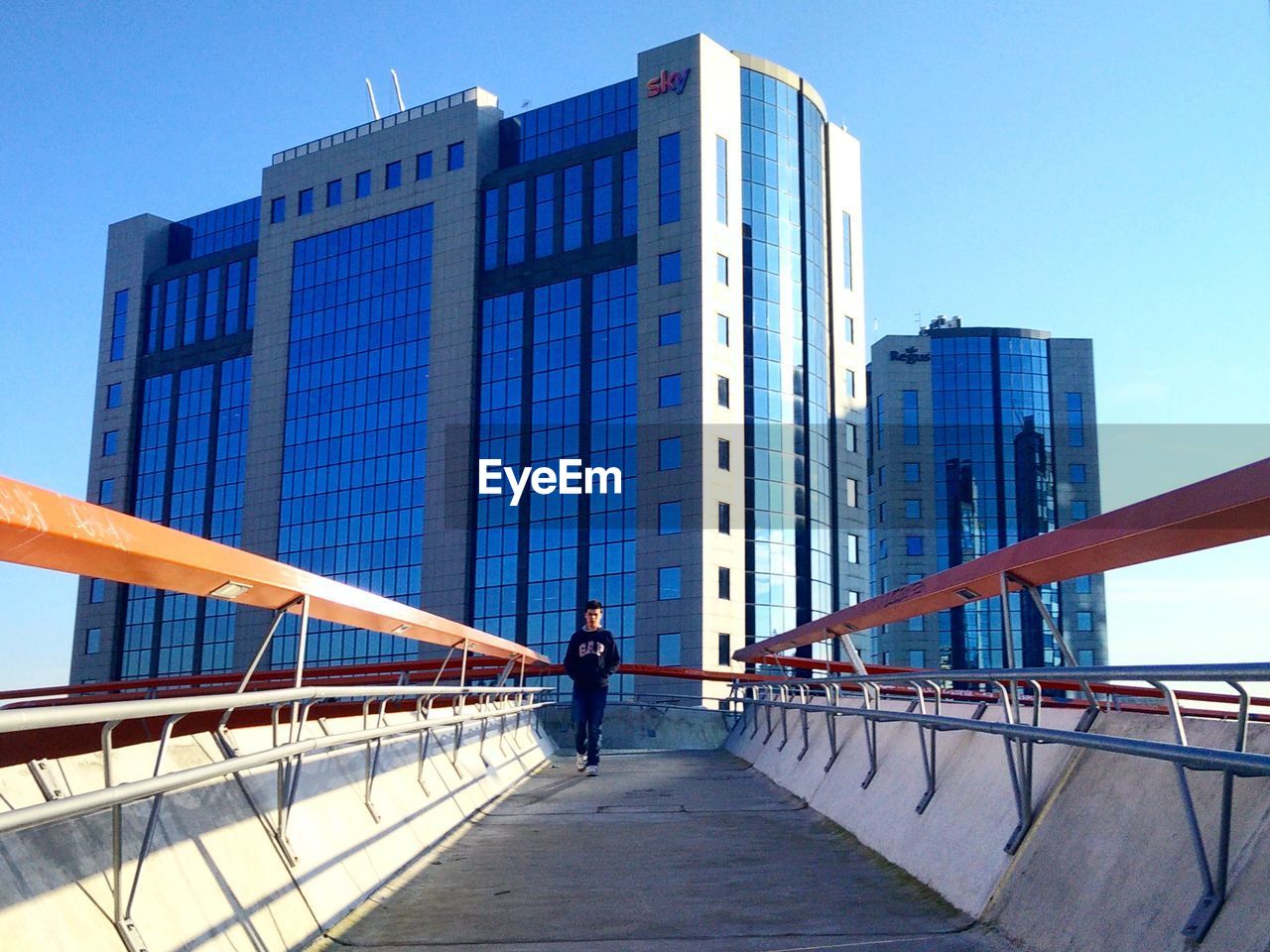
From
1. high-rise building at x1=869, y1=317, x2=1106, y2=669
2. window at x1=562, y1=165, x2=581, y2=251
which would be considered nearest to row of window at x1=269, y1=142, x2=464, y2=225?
window at x1=562, y1=165, x2=581, y2=251

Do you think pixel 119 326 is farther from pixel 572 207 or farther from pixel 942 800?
pixel 942 800

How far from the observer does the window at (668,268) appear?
2606 inches

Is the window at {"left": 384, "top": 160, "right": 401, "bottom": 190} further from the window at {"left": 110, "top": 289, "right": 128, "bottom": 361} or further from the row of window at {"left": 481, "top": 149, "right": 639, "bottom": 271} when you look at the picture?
the window at {"left": 110, "top": 289, "right": 128, "bottom": 361}

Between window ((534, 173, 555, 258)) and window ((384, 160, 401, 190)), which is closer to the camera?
window ((534, 173, 555, 258))

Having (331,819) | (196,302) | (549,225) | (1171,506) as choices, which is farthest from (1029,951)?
(196,302)

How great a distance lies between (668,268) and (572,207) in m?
8.47

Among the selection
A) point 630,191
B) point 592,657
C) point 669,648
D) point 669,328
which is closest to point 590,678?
point 592,657

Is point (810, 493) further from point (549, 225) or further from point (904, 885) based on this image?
point (904, 885)

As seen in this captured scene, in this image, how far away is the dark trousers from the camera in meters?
15.0

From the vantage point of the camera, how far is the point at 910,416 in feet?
354

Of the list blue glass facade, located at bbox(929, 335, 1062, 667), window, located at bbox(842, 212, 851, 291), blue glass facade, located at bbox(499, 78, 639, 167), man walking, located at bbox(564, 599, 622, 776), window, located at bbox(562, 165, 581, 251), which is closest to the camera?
man walking, located at bbox(564, 599, 622, 776)

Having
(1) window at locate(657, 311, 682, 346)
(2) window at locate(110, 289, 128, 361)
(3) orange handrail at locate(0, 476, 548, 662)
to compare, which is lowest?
(3) orange handrail at locate(0, 476, 548, 662)

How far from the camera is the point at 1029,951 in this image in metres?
4.82

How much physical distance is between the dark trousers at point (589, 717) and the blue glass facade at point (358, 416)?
57.2 metres
